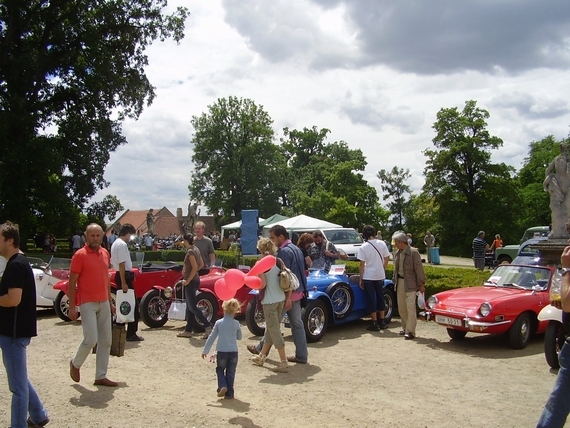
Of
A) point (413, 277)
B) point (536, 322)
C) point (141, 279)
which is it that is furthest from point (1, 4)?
point (536, 322)

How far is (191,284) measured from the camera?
9.40m

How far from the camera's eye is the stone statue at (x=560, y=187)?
1464 cm

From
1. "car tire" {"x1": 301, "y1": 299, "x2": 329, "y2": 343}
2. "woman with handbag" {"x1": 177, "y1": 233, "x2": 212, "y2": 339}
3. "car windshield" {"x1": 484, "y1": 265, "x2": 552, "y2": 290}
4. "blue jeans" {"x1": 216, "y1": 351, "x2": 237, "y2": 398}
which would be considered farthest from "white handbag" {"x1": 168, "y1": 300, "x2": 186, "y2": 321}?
"car windshield" {"x1": 484, "y1": 265, "x2": 552, "y2": 290}

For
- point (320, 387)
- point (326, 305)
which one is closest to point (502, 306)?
point (326, 305)

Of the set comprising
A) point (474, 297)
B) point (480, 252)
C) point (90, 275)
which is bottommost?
point (474, 297)

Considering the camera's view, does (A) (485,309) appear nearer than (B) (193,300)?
Yes

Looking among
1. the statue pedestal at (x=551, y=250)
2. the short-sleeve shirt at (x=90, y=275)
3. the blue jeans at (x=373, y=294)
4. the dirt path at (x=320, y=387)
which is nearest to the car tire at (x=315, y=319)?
the dirt path at (x=320, y=387)

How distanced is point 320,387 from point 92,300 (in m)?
2.82

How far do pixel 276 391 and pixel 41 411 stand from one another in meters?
2.55

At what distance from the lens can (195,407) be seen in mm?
5594

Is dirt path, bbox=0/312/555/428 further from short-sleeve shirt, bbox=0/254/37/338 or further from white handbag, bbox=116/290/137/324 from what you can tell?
short-sleeve shirt, bbox=0/254/37/338

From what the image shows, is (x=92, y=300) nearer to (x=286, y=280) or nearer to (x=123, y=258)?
(x=286, y=280)

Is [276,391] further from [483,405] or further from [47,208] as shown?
[47,208]

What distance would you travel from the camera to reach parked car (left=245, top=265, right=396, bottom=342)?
9.10 m
